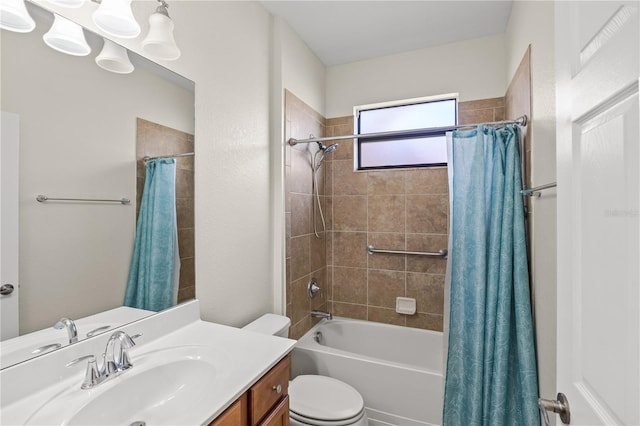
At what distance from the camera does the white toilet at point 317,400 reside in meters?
1.52

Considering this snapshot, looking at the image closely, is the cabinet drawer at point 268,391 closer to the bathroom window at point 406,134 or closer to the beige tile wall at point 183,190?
the beige tile wall at point 183,190

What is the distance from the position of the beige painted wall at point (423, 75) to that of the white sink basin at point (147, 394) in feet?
7.70

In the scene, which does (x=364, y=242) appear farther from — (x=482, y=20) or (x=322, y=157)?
(x=482, y=20)

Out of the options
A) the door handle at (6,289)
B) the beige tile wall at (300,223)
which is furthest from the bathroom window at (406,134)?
the door handle at (6,289)

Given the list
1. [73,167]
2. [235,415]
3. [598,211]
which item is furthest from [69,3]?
[598,211]

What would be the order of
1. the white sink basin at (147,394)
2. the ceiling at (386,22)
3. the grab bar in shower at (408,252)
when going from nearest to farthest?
the white sink basin at (147,394) → the ceiling at (386,22) → the grab bar in shower at (408,252)

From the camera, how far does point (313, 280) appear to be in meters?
2.53

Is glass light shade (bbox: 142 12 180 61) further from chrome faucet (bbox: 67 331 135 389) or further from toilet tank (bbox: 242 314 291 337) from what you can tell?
toilet tank (bbox: 242 314 291 337)

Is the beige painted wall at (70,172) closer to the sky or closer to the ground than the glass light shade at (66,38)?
closer to the ground

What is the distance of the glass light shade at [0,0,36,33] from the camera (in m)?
0.80

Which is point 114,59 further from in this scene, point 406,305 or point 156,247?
point 406,305

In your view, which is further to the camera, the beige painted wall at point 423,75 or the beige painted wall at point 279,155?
the beige painted wall at point 423,75

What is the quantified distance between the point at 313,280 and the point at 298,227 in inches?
21.0

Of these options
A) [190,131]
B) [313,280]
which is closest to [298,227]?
[313,280]
